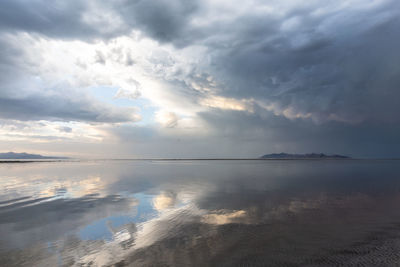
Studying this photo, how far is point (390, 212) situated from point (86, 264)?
1900cm

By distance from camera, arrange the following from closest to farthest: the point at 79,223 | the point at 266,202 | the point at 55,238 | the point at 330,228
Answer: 1. the point at 55,238
2. the point at 330,228
3. the point at 79,223
4. the point at 266,202

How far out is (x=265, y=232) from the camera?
1083 centimetres

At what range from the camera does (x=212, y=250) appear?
8.68 metres

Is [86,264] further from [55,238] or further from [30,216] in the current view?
[30,216]

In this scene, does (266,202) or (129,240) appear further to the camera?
(266,202)

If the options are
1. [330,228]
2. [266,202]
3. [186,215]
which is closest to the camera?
[330,228]

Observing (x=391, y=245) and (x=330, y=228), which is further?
(x=330, y=228)

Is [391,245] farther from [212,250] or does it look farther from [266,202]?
[266,202]

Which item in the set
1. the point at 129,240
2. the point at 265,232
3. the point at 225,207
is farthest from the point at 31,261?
the point at 225,207

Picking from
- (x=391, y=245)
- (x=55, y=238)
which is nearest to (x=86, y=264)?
(x=55, y=238)

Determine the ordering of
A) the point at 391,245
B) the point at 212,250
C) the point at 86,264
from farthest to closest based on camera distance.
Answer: the point at 391,245
the point at 212,250
the point at 86,264

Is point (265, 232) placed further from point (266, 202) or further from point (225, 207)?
point (266, 202)

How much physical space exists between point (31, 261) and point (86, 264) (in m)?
2.23

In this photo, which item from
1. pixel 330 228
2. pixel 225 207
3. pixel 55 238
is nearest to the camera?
pixel 55 238
